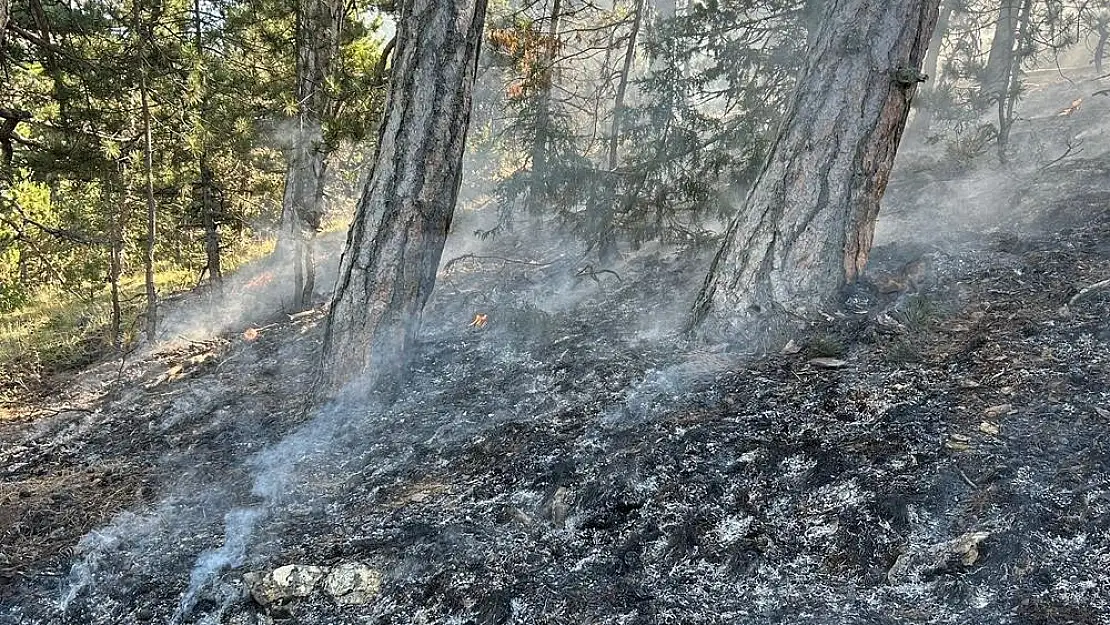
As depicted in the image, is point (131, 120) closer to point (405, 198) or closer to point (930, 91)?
point (405, 198)

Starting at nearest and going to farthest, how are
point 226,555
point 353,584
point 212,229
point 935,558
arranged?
point 935,558 < point 353,584 < point 226,555 < point 212,229

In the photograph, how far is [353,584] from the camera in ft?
11.7

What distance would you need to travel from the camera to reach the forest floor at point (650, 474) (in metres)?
3.02

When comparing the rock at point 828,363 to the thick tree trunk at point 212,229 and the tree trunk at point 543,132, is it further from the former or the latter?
the thick tree trunk at point 212,229

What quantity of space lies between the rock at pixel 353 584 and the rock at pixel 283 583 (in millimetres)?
84

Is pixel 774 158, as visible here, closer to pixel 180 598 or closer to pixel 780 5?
pixel 780 5

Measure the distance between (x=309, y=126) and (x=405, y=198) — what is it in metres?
4.84

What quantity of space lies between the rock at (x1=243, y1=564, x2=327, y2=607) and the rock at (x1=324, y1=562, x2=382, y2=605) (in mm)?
84

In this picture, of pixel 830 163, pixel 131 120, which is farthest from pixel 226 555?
pixel 131 120

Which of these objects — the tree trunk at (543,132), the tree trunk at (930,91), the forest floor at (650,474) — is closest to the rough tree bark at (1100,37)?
the tree trunk at (930,91)

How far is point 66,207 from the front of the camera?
36.3 ft

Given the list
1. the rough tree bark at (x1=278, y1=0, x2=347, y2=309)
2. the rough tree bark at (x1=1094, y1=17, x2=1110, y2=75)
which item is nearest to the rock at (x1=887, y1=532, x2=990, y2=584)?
the rough tree bark at (x1=278, y1=0, x2=347, y2=309)

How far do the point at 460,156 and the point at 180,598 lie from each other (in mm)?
3912

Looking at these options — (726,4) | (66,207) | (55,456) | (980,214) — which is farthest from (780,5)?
(66,207)
